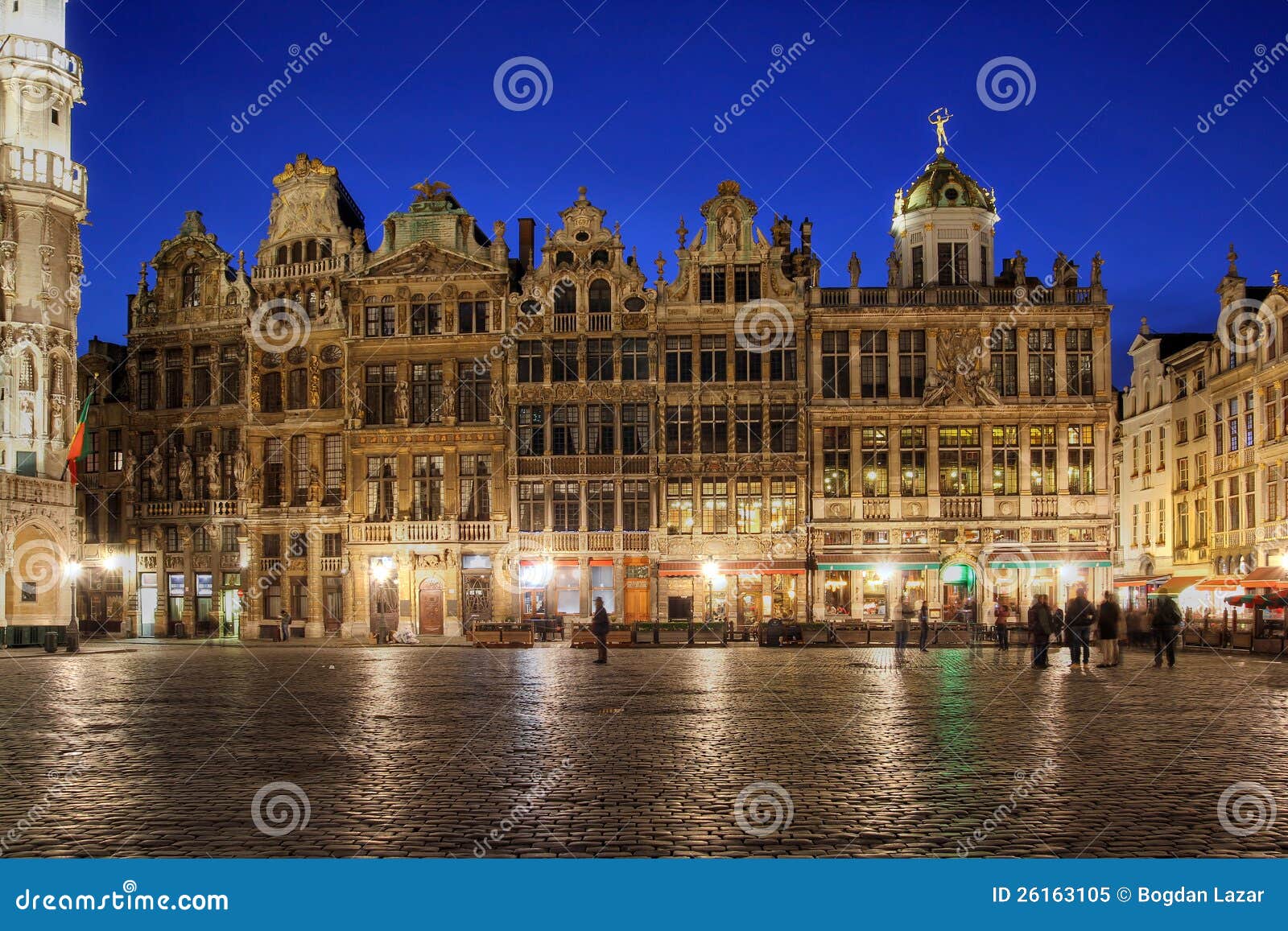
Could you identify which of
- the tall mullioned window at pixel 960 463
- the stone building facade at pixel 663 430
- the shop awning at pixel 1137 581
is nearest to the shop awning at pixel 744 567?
the stone building facade at pixel 663 430

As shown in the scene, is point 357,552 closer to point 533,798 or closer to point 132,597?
point 132,597

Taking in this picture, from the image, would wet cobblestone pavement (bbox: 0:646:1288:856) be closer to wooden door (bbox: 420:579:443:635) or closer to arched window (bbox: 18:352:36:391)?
wooden door (bbox: 420:579:443:635)

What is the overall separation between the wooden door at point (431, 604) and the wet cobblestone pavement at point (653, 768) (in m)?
28.3

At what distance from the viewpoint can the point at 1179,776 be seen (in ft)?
41.9

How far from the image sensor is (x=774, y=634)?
4031cm

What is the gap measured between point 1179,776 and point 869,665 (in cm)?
1782

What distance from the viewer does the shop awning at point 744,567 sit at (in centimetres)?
5272

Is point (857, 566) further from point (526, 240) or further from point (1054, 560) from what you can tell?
point (526, 240)

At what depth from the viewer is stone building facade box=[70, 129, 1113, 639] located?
53.0 m

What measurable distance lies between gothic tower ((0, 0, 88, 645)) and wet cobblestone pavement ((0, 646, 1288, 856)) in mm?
28297

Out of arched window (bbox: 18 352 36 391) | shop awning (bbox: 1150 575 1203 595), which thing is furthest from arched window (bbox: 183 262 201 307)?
shop awning (bbox: 1150 575 1203 595)

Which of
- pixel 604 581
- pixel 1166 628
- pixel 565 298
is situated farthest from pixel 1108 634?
pixel 565 298

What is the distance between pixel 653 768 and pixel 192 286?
50.3m

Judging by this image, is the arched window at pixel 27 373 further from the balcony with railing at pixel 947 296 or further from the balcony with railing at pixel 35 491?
the balcony with railing at pixel 947 296
